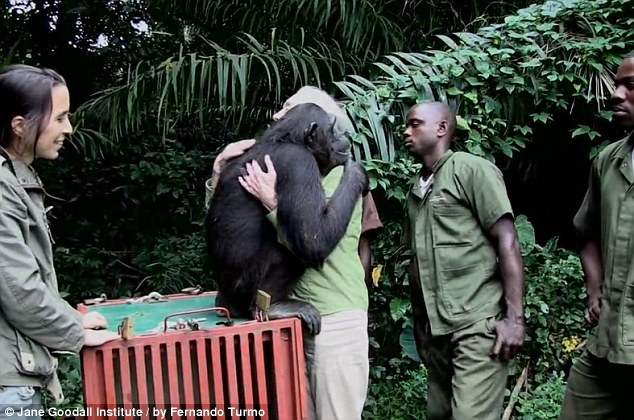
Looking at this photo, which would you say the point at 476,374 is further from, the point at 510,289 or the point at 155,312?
the point at 155,312

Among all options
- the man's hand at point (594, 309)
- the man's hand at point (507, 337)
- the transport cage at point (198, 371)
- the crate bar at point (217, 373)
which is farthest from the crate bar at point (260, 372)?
the man's hand at point (594, 309)

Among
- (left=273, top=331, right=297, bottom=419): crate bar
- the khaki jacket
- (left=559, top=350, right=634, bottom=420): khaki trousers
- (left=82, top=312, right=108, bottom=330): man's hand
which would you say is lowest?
(left=559, top=350, right=634, bottom=420): khaki trousers

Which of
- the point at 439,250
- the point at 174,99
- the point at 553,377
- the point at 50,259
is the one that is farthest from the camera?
the point at 174,99

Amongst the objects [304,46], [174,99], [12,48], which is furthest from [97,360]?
[12,48]

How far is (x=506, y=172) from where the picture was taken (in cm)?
512

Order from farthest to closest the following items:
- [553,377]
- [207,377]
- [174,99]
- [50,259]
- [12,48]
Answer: [12,48]
[174,99]
[553,377]
[207,377]
[50,259]

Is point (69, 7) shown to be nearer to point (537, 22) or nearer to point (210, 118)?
A: point (210, 118)

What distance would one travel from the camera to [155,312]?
97.0 inches

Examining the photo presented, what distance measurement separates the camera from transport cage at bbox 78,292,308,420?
6.34 feet

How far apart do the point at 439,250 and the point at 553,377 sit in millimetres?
1737

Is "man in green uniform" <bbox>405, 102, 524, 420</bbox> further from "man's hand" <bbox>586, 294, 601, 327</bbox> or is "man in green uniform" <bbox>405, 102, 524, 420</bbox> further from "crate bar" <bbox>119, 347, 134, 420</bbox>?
"crate bar" <bbox>119, 347, 134, 420</bbox>

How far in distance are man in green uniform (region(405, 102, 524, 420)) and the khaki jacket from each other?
1.46 metres

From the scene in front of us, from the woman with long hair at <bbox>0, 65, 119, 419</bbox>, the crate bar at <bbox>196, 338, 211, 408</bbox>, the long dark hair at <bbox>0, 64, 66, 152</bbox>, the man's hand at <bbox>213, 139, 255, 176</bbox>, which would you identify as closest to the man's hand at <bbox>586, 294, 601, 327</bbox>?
the man's hand at <bbox>213, 139, 255, 176</bbox>

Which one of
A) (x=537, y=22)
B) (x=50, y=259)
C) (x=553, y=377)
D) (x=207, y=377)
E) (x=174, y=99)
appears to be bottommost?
(x=553, y=377)
